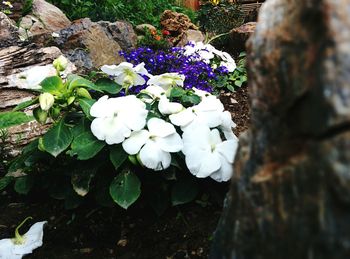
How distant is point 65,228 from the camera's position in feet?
6.90

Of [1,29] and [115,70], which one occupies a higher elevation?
[115,70]

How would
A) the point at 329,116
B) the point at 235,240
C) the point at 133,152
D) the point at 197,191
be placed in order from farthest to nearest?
the point at 197,191 → the point at 133,152 → the point at 235,240 → the point at 329,116

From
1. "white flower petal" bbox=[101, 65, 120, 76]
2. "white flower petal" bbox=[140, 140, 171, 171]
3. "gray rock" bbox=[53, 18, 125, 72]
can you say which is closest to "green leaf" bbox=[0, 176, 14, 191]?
"white flower petal" bbox=[101, 65, 120, 76]

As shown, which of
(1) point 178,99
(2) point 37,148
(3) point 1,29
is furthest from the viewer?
(3) point 1,29

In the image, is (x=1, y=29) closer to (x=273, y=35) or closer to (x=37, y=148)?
(x=37, y=148)

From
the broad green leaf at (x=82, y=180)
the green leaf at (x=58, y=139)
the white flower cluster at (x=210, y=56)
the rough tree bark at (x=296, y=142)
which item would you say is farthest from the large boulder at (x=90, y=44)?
→ the rough tree bark at (x=296, y=142)

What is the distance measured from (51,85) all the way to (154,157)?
60 cm

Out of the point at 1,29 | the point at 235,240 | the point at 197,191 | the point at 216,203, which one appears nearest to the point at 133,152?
the point at 197,191

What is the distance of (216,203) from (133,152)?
55cm

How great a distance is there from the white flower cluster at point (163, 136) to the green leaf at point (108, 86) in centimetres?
25

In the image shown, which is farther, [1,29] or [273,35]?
[1,29]

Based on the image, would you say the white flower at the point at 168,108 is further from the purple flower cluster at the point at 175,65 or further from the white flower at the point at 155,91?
the purple flower cluster at the point at 175,65

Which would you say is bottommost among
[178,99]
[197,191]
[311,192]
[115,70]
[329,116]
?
[197,191]

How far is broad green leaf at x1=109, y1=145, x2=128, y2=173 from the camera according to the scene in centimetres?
186
